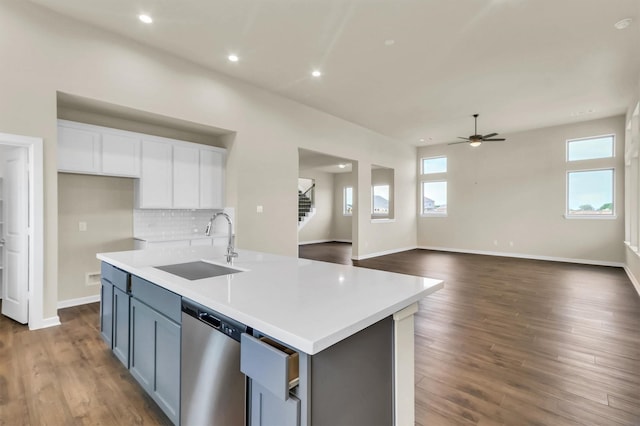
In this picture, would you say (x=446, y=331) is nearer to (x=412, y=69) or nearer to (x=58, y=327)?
(x=412, y=69)

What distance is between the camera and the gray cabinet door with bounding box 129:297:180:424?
163cm

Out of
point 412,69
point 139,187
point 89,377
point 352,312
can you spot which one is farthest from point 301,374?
point 412,69

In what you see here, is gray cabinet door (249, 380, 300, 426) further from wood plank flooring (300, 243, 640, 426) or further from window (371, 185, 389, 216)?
window (371, 185, 389, 216)

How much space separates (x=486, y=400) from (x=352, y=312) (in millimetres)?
1567

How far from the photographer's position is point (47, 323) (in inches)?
130

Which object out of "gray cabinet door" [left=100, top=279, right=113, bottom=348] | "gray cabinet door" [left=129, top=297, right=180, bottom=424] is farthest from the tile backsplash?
"gray cabinet door" [left=129, top=297, right=180, bottom=424]

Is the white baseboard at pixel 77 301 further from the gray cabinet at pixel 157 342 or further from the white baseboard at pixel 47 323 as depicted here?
the gray cabinet at pixel 157 342

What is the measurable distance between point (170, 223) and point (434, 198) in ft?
25.8

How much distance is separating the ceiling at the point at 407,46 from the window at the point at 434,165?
11.3ft

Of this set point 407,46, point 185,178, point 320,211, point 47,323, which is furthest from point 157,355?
point 320,211

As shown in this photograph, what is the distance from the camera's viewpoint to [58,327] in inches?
129

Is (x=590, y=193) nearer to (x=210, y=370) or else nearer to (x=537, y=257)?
(x=537, y=257)

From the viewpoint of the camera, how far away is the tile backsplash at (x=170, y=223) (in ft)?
15.0

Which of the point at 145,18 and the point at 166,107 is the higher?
the point at 145,18
